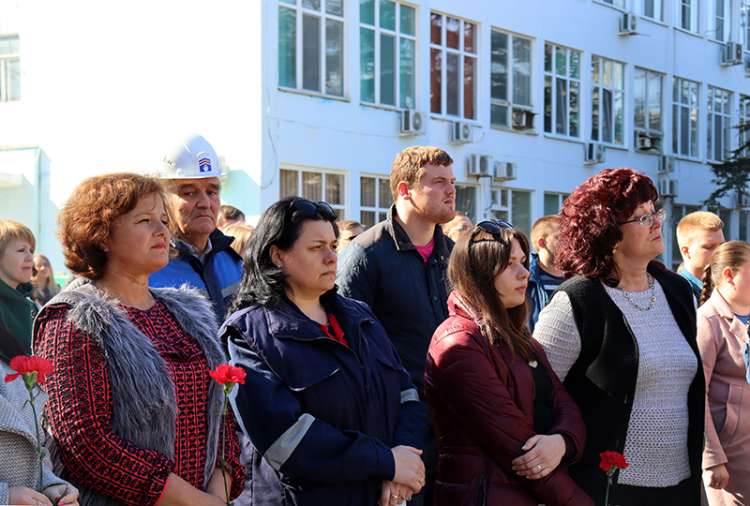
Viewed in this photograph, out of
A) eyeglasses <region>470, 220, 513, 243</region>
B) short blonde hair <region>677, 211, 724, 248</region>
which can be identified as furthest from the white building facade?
eyeglasses <region>470, 220, 513, 243</region>

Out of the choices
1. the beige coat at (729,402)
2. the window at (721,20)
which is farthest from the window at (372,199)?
the window at (721,20)

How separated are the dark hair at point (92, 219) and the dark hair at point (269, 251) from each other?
0.52 meters

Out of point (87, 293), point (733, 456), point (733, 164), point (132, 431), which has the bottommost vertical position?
point (733, 456)

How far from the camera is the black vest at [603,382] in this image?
14.4ft

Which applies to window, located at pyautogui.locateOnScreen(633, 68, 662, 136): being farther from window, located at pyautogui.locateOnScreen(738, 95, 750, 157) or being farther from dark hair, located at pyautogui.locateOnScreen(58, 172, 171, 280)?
dark hair, located at pyautogui.locateOnScreen(58, 172, 171, 280)

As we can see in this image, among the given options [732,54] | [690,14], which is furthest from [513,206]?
[732,54]

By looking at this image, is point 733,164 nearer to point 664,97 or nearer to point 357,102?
point 664,97

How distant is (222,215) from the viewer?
8.69 metres

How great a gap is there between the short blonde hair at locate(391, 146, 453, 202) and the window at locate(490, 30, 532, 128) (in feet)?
52.6

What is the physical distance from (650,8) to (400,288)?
77.6 feet

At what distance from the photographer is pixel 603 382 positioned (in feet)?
14.5

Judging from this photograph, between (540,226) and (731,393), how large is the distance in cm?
276

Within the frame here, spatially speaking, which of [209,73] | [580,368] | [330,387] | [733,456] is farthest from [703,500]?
[209,73]

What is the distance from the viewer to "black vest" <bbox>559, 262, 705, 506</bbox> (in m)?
4.39
